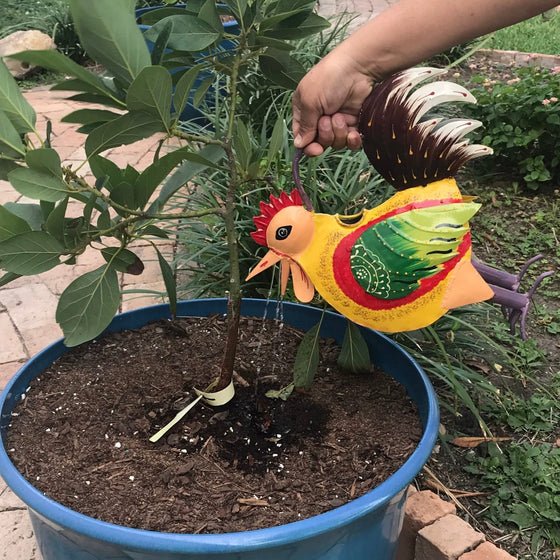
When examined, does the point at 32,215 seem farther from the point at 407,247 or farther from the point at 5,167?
the point at 407,247

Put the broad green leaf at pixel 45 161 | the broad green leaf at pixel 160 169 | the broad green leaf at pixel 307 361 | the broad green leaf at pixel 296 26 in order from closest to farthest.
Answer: the broad green leaf at pixel 45 161
the broad green leaf at pixel 160 169
the broad green leaf at pixel 296 26
the broad green leaf at pixel 307 361

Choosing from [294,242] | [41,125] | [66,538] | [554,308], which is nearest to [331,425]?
[294,242]

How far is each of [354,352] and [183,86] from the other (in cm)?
76

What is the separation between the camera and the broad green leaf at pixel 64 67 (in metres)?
0.85

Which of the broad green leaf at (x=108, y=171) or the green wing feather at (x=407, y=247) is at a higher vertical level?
the broad green leaf at (x=108, y=171)

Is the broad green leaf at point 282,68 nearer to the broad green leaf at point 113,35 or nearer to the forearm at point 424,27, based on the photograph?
the forearm at point 424,27

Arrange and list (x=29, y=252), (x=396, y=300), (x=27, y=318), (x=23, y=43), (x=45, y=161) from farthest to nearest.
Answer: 1. (x=23, y=43)
2. (x=27, y=318)
3. (x=396, y=300)
4. (x=29, y=252)
5. (x=45, y=161)

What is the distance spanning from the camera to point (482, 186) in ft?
11.7

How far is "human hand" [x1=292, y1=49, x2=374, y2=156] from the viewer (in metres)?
1.10

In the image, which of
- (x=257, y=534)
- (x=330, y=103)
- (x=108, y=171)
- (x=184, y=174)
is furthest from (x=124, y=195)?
(x=257, y=534)

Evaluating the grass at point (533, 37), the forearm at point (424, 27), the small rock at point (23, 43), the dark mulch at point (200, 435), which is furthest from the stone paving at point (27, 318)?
the grass at point (533, 37)

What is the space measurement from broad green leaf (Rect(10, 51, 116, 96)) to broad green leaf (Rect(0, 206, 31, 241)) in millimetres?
260

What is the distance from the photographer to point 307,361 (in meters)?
1.45

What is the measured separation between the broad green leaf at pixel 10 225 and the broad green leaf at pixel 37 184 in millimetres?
98
